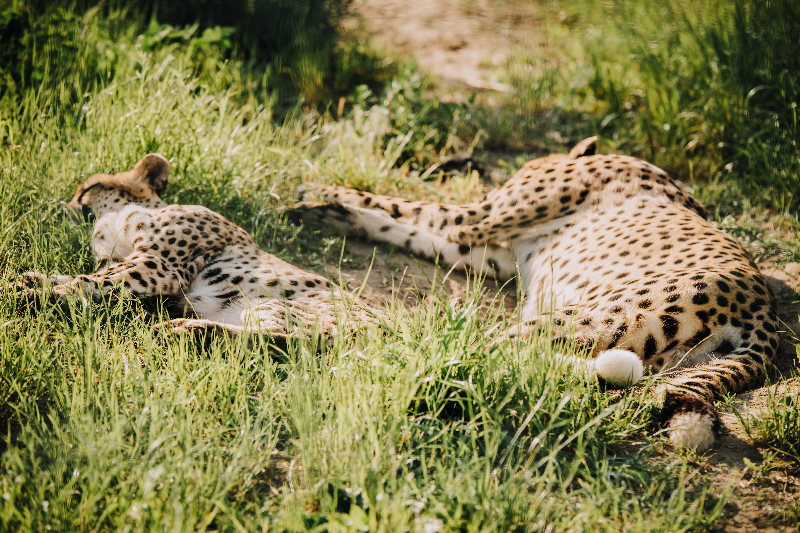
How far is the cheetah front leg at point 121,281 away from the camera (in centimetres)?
315

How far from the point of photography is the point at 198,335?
302 centimetres

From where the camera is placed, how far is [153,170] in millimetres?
4031

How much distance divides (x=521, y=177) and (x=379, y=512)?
113 inches

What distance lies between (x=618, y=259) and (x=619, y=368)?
106 cm

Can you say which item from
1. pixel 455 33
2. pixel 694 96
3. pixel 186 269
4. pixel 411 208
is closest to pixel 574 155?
pixel 411 208

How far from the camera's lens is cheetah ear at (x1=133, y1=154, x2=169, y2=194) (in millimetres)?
4004

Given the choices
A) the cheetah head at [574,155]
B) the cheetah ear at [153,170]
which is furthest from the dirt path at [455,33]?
the cheetah ear at [153,170]

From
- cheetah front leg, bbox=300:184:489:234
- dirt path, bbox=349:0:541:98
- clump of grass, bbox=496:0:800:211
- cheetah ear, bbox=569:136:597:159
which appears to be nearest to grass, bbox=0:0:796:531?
cheetah front leg, bbox=300:184:489:234

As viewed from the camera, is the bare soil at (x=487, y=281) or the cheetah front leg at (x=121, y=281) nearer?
the bare soil at (x=487, y=281)

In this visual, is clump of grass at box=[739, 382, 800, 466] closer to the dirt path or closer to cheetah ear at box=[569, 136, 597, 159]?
cheetah ear at box=[569, 136, 597, 159]

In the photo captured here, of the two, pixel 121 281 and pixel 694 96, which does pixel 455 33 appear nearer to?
pixel 694 96

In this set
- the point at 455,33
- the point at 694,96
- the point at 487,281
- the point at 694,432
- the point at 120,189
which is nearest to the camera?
the point at 694,432

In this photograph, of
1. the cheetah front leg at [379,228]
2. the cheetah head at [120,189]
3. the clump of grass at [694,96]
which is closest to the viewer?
the cheetah head at [120,189]

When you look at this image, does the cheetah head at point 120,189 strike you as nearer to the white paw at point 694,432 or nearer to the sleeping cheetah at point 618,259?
the sleeping cheetah at point 618,259
